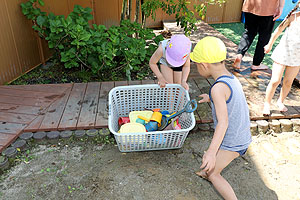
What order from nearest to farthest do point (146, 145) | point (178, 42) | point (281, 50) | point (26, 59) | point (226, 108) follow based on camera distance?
point (226, 108) < point (178, 42) < point (146, 145) < point (281, 50) < point (26, 59)

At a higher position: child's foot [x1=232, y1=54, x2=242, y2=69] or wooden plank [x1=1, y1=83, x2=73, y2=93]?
child's foot [x1=232, y1=54, x2=242, y2=69]

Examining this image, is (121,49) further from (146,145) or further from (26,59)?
(146,145)

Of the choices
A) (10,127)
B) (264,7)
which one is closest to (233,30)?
(264,7)

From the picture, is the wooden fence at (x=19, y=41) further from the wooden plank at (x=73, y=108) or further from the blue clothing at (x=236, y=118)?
the blue clothing at (x=236, y=118)

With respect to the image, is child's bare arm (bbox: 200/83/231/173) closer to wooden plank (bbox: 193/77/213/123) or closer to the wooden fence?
wooden plank (bbox: 193/77/213/123)

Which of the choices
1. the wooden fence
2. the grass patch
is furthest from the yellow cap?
the grass patch

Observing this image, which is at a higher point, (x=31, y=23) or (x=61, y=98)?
(x=31, y=23)

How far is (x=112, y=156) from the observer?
2617 millimetres

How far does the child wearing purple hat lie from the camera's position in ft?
7.59

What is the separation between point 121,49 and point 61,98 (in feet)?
3.78

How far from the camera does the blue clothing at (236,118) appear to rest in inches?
66.8

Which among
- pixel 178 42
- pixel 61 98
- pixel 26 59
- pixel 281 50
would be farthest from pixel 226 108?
pixel 26 59

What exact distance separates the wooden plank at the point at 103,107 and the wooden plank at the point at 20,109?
704mm

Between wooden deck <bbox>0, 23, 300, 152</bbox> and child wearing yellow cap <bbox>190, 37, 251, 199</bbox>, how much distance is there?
44.5 inches
